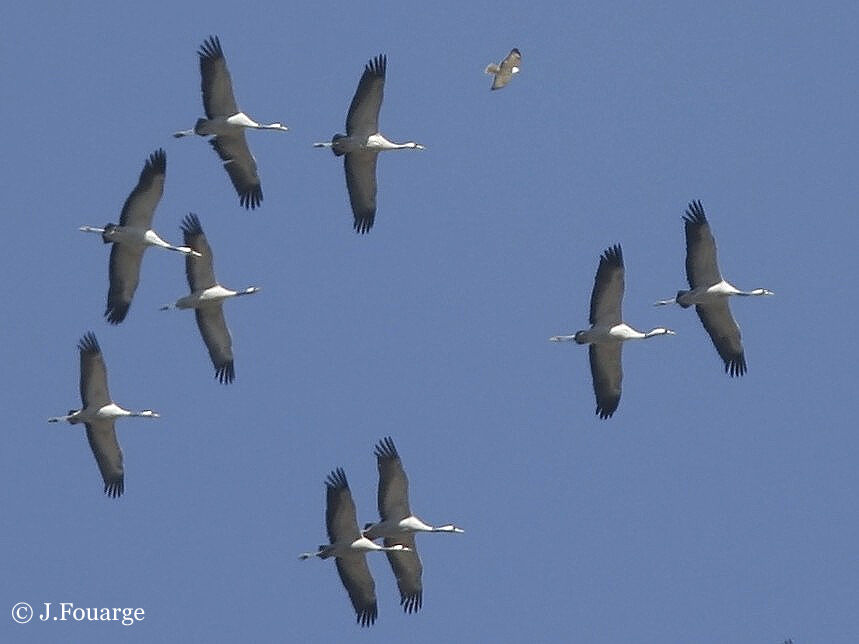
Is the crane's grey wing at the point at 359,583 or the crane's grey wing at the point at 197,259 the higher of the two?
the crane's grey wing at the point at 197,259

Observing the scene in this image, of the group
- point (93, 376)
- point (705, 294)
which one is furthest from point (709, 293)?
point (93, 376)

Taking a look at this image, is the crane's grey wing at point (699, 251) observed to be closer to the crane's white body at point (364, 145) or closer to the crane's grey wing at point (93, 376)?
the crane's white body at point (364, 145)

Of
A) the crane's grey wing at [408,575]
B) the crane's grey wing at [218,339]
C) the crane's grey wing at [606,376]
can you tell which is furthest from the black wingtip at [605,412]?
the crane's grey wing at [218,339]

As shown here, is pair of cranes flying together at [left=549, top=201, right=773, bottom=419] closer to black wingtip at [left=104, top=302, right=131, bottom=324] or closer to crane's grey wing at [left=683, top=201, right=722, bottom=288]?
crane's grey wing at [left=683, top=201, right=722, bottom=288]

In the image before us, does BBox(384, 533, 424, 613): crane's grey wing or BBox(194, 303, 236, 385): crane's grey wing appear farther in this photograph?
BBox(194, 303, 236, 385): crane's grey wing

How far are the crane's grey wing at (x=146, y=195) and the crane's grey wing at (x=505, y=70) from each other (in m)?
5.43

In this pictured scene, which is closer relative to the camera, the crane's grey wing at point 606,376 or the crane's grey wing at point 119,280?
the crane's grey wing at point 119,280

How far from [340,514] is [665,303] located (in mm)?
6399

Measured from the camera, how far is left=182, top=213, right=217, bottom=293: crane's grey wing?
59.2 m

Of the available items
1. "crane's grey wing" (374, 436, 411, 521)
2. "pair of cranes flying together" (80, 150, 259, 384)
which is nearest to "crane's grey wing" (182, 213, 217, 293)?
Answer: "pair of cranes flying together" (80, 150, 259, 384)

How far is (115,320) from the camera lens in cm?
5816

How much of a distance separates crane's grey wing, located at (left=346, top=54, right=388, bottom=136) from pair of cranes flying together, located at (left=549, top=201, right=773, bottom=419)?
430 cm

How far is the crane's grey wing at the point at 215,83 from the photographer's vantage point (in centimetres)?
5741

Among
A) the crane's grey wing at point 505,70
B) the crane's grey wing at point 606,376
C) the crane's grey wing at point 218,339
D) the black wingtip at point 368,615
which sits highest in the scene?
the crane's grey wing at point 505,70
